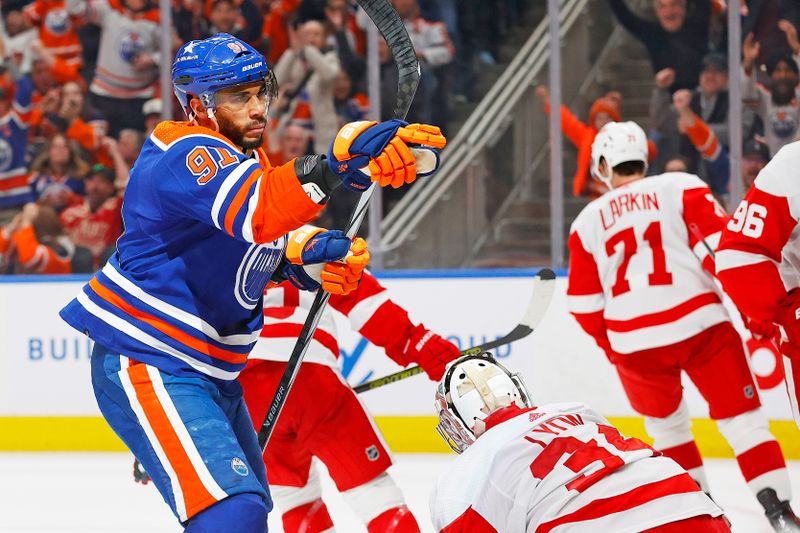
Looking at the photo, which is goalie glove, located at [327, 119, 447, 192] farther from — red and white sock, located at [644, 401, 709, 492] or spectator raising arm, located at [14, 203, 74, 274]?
spectator raising arm, located at [14, 203, 74, 274]

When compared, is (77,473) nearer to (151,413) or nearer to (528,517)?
(151,413)

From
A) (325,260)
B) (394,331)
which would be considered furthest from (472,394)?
(394,331)

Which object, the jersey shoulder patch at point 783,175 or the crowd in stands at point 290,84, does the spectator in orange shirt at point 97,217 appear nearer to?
the crowd in stands at point 290,84

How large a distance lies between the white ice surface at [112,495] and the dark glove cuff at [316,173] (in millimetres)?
2156

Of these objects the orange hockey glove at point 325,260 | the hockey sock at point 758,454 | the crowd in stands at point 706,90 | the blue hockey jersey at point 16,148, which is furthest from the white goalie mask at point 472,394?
the blue hockey jersey at point 16,148

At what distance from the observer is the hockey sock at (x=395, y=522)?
3145 millimetres

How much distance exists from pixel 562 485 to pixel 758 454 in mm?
2081

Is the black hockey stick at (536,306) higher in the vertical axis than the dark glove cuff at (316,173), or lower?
lower

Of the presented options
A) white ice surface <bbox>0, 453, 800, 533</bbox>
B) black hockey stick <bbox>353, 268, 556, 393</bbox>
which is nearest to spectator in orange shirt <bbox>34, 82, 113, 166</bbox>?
white ice surface <bbox>0, 453, 800, 533</bbox>

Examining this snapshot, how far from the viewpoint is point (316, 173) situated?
2.24m

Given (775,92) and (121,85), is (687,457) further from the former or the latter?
(121,85)

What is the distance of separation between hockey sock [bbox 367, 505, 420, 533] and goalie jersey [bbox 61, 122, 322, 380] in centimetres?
79

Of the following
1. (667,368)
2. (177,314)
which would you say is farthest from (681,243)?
(177,314)

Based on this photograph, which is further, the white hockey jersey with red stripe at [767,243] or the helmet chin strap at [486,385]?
the white hockey jersey with red stripe at [767,243]
